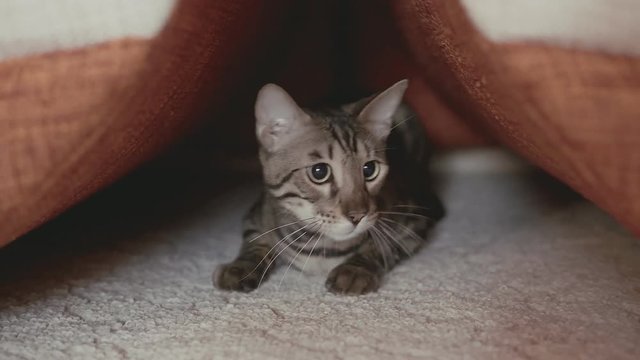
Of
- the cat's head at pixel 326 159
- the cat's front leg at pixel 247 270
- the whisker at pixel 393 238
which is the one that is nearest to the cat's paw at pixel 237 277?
the cat's front leg at pixel 247 270

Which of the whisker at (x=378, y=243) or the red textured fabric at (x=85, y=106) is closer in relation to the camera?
the red textured fabric at (x=85, y=106)

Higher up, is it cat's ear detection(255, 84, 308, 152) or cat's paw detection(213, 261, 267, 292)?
cat's ear detection(255, 84, 308, 152)

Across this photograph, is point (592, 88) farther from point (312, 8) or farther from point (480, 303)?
point (312, 8)

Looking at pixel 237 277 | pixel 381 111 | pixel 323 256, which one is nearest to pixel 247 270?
pixel 237 277

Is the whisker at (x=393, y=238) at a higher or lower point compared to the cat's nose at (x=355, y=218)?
lower

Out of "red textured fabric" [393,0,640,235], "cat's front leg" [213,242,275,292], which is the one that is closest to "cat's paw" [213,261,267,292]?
"cat's front leg" [213,242,275,292]

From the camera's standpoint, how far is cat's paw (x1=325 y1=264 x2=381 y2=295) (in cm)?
119

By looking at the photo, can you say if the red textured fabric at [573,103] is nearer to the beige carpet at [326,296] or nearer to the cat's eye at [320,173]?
the beige carpet at [326,296]

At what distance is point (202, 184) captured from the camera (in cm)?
193

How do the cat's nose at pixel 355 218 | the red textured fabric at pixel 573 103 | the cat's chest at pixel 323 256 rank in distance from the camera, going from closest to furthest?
the red textured fabric at pixel 573 103, the cat's nose at pixel 355 218, the cat's chest at pixel 323 256

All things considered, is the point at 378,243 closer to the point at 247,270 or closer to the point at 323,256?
the point at 323,256

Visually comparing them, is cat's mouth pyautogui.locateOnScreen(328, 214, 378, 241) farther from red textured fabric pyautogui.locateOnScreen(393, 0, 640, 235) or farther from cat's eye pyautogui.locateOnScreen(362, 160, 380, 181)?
red textured fabric pyautogui.locateOnScreen(393, 0, 640, 235)

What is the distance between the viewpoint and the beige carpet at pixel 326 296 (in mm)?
1004

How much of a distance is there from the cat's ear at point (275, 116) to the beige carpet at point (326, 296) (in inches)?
9.8
